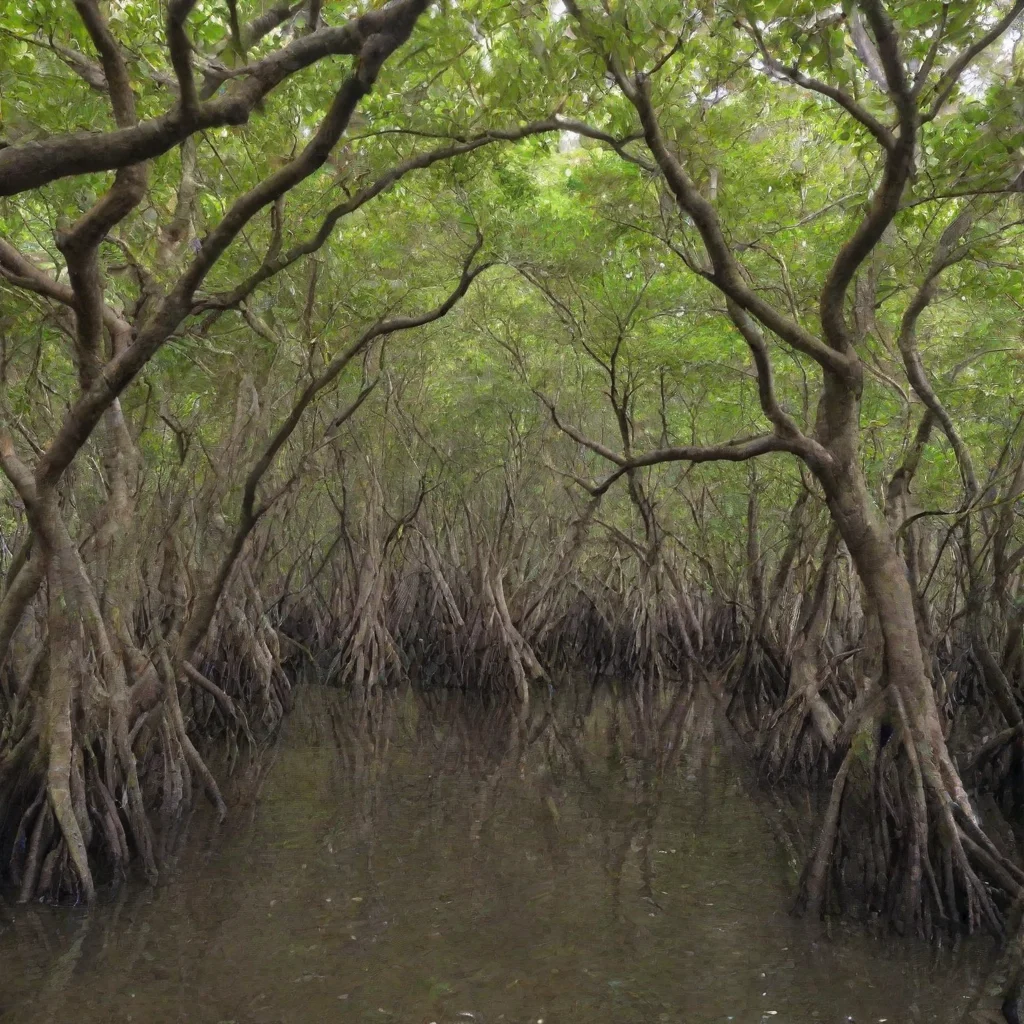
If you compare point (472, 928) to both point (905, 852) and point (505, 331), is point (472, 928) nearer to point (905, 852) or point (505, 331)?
point (905, 852)

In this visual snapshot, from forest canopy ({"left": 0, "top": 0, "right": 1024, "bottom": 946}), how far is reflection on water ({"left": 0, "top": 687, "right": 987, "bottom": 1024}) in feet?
1.46

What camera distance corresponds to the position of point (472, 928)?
4.59m

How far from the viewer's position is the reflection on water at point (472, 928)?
3830mm

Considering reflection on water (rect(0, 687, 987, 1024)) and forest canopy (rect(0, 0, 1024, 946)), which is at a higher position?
forest canopy (rect(0, 0, 1024, 946))

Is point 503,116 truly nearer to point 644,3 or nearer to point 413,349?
point 644,3

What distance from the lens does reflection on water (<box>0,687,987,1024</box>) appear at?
12.6 feet

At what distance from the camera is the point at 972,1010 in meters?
3.80

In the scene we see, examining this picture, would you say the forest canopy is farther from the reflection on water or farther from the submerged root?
the reflection on water

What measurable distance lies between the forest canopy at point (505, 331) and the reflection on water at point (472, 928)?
0.44 meters

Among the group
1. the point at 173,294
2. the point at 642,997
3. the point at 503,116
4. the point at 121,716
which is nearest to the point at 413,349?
the point at 503,116

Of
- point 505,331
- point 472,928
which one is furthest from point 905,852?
point 505,331

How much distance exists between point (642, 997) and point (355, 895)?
1744 millimetres

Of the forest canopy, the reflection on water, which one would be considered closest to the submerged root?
the forest canopy

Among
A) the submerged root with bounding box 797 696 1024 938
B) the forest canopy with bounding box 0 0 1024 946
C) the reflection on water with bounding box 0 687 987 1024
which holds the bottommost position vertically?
the reflection on water with bounding box 0 687 987 1024
